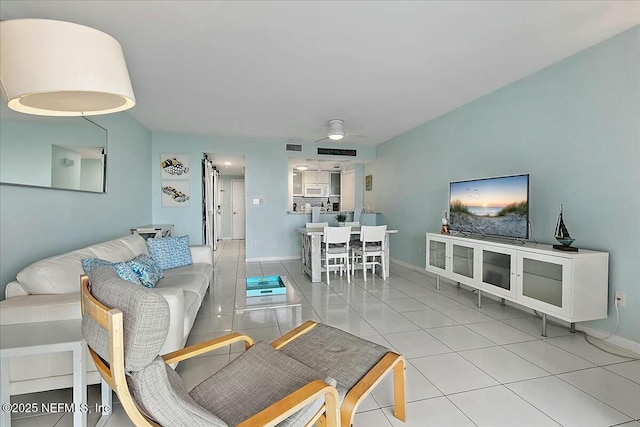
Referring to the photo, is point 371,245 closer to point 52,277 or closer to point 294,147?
point 294,147

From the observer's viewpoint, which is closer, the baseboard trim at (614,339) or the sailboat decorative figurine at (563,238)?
the baseboard trim at (614,339)

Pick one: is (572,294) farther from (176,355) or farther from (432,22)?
(176,355)

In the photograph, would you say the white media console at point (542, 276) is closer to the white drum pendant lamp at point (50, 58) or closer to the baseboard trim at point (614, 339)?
the baseboard trim at point (614, 339)

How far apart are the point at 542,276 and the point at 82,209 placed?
439cm

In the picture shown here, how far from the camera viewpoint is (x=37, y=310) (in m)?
1.63

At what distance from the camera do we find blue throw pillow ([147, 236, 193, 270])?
10.6 feet

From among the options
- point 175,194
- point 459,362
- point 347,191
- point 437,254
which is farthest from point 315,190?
point 459,362

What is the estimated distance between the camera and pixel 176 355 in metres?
1.35

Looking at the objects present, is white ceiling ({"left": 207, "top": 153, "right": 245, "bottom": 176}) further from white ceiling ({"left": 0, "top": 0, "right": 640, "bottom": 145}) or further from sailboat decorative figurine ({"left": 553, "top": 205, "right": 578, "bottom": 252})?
sailboat decorative figurine ({"left": 553, "top": 205, "right": 578, "bottom": 252})

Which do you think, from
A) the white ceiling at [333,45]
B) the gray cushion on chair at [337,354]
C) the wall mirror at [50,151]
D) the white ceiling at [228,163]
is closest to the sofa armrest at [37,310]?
the wall mirror at [50,151]

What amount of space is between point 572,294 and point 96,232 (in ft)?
15.0

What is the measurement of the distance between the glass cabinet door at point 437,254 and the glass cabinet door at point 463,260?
173 millimetres

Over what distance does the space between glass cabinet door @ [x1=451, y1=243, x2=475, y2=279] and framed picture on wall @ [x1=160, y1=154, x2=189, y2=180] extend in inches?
185

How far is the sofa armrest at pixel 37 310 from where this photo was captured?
5.22 ft
